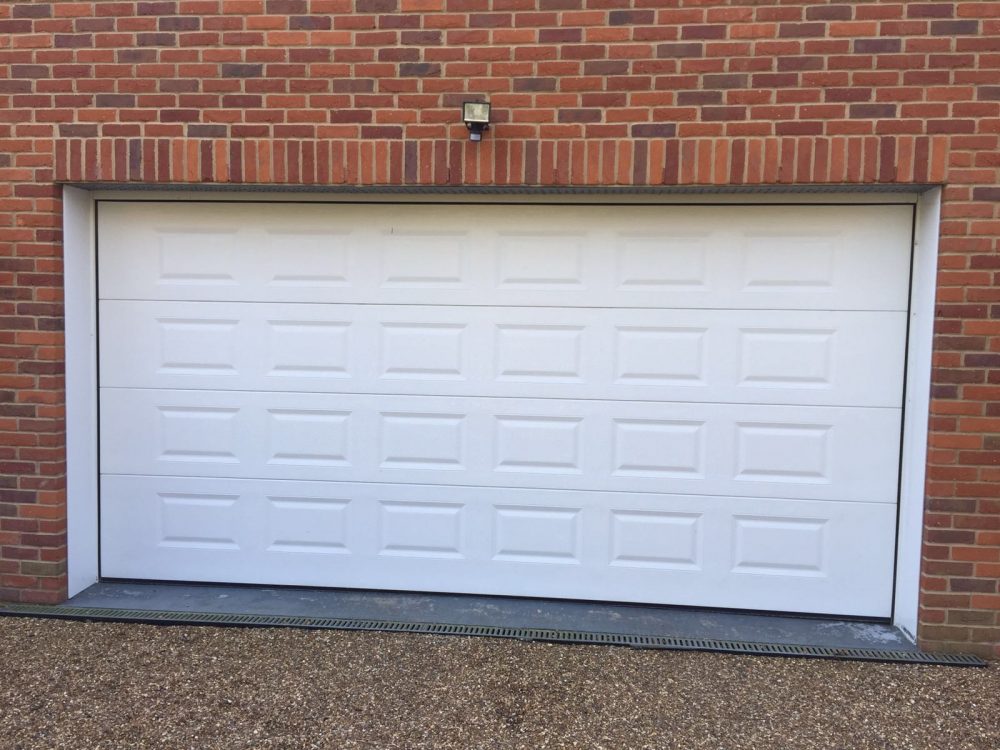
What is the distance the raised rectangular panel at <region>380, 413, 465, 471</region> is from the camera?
4.30 metres

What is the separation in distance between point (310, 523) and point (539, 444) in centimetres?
145

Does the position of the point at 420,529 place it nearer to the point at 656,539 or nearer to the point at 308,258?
the point at 656,539

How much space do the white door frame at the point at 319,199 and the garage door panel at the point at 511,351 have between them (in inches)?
4.8

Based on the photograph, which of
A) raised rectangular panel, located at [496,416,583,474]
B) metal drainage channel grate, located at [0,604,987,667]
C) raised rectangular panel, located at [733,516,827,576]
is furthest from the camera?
raised rectangular panel, located at [496,416,583,474]

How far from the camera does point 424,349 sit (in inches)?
168

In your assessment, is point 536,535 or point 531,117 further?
point 536,535

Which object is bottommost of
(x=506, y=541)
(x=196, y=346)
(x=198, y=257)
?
(x=506, y=541)

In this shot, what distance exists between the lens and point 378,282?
4.27 meters

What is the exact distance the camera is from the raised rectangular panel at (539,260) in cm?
416

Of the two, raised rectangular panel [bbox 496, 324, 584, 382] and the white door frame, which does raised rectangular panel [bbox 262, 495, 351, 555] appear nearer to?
the white door frame

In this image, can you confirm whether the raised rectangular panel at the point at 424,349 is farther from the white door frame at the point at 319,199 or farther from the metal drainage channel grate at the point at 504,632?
the metal drainage channel grate at the point at 504,632

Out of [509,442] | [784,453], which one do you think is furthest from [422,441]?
[784,453]

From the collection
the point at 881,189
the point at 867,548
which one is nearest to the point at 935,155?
the point at 881,189

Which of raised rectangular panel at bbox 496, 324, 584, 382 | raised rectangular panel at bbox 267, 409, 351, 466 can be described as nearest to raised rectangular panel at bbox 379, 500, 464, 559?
raised rectangular panel at bbox 267, 409, 351, 466
